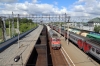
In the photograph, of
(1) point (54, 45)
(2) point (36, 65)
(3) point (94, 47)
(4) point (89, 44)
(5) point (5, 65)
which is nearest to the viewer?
(5) point (5, 65)

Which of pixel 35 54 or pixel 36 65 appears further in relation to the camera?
pixel 35 54

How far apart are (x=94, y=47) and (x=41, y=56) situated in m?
7.84

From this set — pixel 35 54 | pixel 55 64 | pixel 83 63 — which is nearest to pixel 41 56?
pixel 35 54

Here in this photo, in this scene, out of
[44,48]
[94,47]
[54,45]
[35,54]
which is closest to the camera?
[44,48]

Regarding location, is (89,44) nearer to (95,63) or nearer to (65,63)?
(95,63)

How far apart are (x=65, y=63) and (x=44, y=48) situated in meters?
5.25

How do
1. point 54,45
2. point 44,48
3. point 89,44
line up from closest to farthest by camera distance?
point 44,48, point 89,44, point 54,45

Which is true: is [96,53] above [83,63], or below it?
above

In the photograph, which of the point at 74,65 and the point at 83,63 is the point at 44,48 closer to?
the point at 74,65

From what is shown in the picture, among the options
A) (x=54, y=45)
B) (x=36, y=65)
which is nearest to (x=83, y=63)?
(x=36, y=65)

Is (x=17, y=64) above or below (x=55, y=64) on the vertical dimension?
above

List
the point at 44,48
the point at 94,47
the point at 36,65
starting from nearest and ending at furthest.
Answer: the point at 36,65, the point at 44,48, the point at 94,47

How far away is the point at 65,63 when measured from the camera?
76.7 feet

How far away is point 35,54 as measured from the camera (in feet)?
69.7
